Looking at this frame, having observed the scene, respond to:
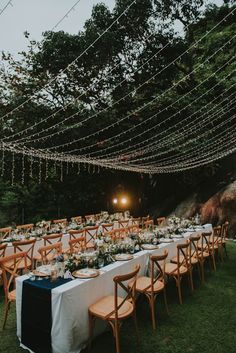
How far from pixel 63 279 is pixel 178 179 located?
12.2 m

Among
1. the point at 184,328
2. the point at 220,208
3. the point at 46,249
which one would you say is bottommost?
the point at 184,328

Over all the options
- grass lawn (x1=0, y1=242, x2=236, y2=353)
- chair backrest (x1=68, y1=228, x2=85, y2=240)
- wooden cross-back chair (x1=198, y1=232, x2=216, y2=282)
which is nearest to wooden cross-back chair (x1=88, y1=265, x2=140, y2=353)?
grass lawn (x1=0, y1=242, x2=236, y2=353)

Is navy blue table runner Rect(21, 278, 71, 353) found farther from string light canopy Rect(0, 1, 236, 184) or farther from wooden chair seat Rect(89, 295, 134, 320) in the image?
string light canopy Rect(0, 1, 236, 184)

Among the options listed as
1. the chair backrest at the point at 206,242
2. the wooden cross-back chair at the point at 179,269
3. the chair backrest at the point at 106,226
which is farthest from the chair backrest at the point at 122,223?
the wooden cross-back chair at the point at 179,269

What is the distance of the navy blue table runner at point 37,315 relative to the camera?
10.7 feet

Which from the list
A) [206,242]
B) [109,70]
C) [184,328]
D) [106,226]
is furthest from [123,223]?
[109,70]

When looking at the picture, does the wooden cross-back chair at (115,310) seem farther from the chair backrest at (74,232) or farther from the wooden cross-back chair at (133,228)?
the wooden cross-back chair at (133,228)

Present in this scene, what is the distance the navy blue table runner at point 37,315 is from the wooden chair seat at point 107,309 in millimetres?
505

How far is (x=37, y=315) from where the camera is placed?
3.34 metres

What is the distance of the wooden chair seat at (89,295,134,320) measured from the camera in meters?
3.27

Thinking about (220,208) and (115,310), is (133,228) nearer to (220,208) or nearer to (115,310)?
(220,208)

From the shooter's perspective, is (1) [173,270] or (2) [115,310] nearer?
(2) [115,310]

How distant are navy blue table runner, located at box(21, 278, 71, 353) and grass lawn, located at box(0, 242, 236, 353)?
10.5 inches

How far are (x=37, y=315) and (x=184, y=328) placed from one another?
6.69 ft
